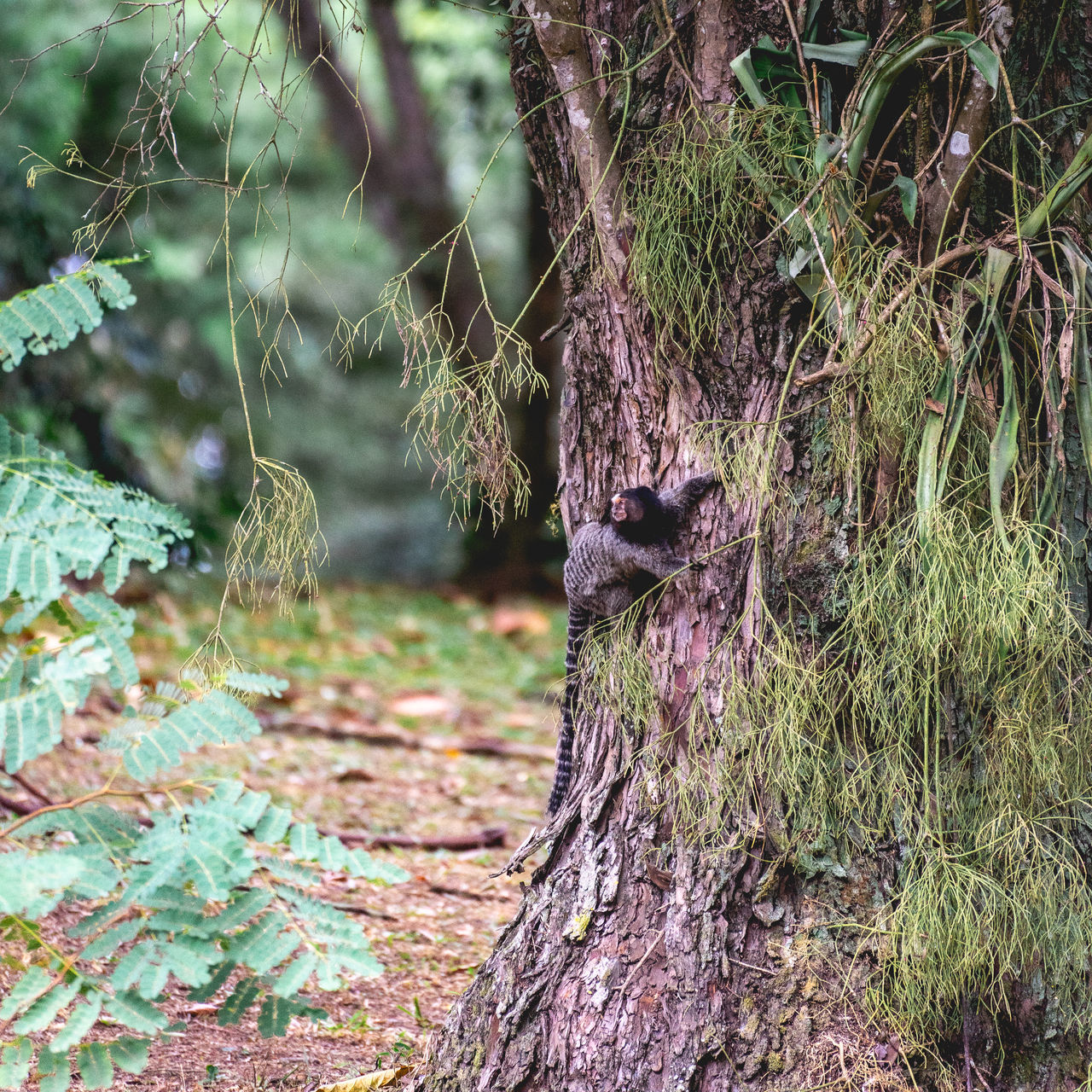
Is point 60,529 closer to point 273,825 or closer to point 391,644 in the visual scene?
point 273,825

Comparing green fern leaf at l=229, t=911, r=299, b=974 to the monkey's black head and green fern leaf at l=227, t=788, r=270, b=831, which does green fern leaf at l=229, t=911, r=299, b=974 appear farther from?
the monkey's black head

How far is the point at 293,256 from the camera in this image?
5793mm

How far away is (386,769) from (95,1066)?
3157 millimetres

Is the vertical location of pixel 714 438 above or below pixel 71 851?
above

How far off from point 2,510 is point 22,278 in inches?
165

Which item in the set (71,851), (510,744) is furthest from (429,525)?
(71,851)

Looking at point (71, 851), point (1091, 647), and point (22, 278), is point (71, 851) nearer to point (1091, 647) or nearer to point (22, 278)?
point (1091, 647)

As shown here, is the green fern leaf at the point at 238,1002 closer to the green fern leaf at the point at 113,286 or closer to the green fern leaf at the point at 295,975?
the green fern leaf at the point at 295,975

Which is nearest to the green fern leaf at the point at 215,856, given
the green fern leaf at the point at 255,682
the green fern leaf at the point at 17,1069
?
the green fern leaf at the point at 255,682

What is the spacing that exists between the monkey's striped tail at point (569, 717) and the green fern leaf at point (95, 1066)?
1111mm

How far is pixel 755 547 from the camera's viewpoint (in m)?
1.89

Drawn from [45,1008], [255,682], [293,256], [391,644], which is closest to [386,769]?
[391,644]

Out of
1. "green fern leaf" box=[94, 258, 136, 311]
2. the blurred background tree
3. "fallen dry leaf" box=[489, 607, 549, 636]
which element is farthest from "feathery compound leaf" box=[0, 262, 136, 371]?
"fallen dry leaf" box=[489, 607, 549, 636]

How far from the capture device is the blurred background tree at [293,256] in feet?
17.2
